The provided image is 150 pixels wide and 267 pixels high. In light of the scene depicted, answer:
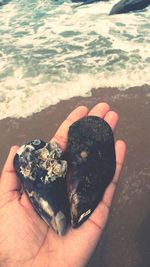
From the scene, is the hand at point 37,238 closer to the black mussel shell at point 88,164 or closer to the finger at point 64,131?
the black mussel shell at point 88,164

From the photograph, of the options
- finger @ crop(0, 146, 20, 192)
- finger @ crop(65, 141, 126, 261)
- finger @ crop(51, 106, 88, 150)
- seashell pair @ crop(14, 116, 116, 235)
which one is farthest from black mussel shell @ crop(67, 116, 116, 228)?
finger @ crop(0, 146, 20, 192)

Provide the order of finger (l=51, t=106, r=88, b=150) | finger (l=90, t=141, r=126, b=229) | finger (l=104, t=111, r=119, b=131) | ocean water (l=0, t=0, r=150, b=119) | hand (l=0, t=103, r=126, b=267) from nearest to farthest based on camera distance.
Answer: hand (l=0, t=103, r=126, b=267)
finger (l=90, t=141, r=126, b=229)
finger (l=51, t=106, r=88, b=150)
finger (l=104, t=111, r=119, b=131)
ocean water (l=0, t=0, r=150, b=119)

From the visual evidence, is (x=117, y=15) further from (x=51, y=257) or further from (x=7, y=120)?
(x=51, y=257)

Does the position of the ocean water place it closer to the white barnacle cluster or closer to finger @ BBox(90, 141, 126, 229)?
the white barnacle cluster

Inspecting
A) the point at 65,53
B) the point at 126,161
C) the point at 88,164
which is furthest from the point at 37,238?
the point at 65,53

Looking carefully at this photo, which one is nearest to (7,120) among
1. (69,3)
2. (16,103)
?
(16,103)

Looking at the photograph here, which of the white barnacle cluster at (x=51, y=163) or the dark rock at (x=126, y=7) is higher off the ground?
the white barnacle cluster at (x=51, y=163)

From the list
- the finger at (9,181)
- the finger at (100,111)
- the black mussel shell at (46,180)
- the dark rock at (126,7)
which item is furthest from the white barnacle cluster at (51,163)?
the dark rock at (126,7)
